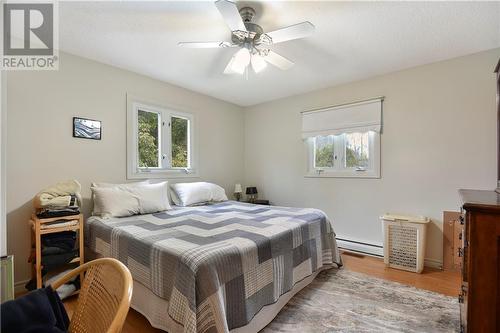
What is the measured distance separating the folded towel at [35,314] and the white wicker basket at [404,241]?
309cm

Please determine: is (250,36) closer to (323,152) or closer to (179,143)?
(179,143)

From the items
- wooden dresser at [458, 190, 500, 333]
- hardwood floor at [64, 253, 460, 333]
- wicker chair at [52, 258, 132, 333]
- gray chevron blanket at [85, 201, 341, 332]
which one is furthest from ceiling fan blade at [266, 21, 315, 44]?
hardwood floor at [64, 253, 460, 333]

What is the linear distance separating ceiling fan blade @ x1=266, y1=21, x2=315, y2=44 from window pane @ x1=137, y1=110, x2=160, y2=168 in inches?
82.0

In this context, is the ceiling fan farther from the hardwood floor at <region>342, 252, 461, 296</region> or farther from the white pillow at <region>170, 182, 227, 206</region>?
the hardwood floor at <region>342, 252, 461, 296</region>

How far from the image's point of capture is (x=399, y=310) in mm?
1885

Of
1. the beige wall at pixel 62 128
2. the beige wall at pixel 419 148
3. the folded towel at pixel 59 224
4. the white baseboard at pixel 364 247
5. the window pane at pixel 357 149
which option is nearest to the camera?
the folded towel at pixel 59 224

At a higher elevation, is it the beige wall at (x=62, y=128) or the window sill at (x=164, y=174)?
the beige wall at (x=62, y=128)

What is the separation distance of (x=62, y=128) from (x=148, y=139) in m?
0.96

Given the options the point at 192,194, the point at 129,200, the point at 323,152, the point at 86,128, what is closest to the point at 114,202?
the point at 129,200

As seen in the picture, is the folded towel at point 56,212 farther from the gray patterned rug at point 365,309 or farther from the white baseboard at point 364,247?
the white baseboard at point 364,247

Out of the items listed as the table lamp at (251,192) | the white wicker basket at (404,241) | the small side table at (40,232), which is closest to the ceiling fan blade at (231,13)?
the small side table at (40,232)

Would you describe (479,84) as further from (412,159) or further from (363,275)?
(363,275)

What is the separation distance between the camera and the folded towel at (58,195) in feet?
6.57

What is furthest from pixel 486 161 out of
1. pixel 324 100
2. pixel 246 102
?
pixel 246 102
